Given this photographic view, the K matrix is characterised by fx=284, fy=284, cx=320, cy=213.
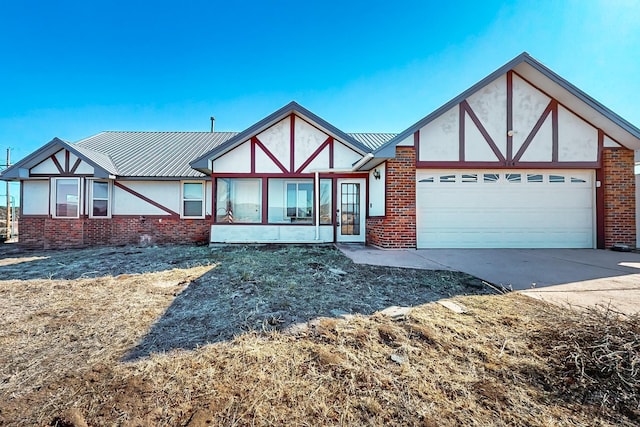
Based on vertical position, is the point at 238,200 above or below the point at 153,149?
below

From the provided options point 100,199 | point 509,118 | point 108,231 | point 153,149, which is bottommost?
point 108,231

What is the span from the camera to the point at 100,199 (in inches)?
464

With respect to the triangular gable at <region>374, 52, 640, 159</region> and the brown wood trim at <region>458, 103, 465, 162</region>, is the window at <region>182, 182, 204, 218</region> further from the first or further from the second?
the brown wood trim at <region>458, 103, 465, 162</region>

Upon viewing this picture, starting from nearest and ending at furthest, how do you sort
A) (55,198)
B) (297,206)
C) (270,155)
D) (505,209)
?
1. (505,209)
2. (270,155)
3. (297,206)
4. (55,198)

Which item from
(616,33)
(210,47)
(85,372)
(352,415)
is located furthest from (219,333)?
(616,33)

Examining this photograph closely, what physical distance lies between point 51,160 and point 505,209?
16.8 metres

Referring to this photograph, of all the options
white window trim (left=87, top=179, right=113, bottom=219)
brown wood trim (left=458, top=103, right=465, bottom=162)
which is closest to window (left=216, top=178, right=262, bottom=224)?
white window trim (left=87, top=179, right=113, bottom=219)

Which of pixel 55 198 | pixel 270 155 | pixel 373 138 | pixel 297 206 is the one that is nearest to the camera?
pixel 270 155

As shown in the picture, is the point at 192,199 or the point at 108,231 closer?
the point at 108,231

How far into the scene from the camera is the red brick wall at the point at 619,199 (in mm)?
8398

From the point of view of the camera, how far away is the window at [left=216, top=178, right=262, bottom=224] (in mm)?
10680

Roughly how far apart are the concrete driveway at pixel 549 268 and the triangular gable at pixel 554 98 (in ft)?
10.5

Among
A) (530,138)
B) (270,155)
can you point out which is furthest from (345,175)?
(530,138)

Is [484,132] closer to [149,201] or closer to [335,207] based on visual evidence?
[335,207]
